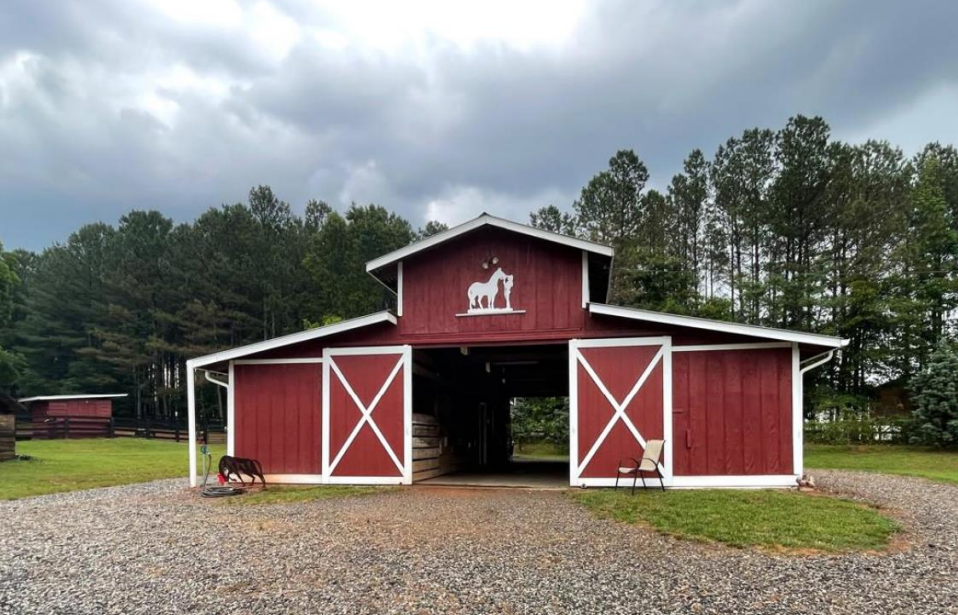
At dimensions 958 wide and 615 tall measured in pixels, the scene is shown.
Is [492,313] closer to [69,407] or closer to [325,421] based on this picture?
[325,421]

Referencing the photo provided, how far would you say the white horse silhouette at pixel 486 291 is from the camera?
10758 millimetres

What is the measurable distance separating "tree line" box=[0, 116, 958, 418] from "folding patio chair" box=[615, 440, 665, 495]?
17887 mm

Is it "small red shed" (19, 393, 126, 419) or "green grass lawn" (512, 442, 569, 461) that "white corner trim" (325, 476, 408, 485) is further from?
"small red shed" (19, 393, 126, 419)

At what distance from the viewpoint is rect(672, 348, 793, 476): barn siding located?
379 inches

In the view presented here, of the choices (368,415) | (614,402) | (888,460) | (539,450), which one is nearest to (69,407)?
(539,450)

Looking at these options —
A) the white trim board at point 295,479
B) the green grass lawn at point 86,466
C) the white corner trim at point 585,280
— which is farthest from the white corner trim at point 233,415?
the white corner trim at point 585,280

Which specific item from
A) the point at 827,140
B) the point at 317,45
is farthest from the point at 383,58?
the point at 827,140

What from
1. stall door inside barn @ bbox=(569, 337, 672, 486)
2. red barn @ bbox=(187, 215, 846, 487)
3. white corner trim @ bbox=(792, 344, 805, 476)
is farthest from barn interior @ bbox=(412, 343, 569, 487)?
white corner trim @ bbox=(792, 344, 805, 476)

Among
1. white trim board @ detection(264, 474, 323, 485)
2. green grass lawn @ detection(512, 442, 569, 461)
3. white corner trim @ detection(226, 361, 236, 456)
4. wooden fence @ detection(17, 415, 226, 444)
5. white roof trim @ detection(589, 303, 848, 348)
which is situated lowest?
green grass lawn @ detection(512, 442, 569, 461)

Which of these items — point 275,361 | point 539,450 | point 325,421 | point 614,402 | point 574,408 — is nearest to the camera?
point 614,402

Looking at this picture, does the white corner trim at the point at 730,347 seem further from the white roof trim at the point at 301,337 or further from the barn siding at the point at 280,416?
the barn siding at the point at 280,416

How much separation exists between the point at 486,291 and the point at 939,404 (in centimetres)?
1654

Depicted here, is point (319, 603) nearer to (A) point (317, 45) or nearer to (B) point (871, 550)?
(B) point (871, 550)

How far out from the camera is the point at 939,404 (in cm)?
1880
